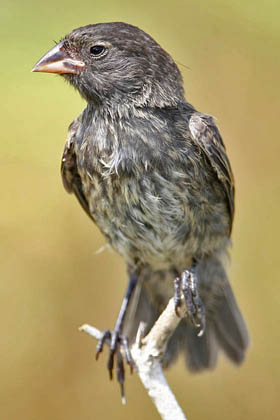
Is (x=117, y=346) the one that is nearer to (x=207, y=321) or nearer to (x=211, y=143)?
(x=207, y=321)

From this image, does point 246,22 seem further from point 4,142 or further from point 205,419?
point 205,419

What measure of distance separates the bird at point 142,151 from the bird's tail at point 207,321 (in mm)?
585

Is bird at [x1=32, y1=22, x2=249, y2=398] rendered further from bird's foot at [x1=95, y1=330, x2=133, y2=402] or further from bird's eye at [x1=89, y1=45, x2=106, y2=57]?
bird's foot at [x1=95, y1=330, x2=133, y2=402]

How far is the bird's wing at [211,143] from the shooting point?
5.20 metres

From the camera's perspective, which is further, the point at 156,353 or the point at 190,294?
the point at 190,294

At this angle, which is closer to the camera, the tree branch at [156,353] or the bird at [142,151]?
the tree branch at [156,353]

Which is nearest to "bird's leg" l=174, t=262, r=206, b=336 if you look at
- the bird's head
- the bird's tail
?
the bird's tail

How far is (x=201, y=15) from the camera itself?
647cm

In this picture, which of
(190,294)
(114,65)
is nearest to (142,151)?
(114,65)

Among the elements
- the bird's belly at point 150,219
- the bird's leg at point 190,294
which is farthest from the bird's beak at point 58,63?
the bird's leg at point 190,294

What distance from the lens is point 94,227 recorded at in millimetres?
6375

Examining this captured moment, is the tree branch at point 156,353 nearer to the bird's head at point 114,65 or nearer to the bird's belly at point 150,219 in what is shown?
the bird's belly at point 150,219

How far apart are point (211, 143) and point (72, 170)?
2.85 ft

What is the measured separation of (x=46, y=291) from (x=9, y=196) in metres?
0.67
